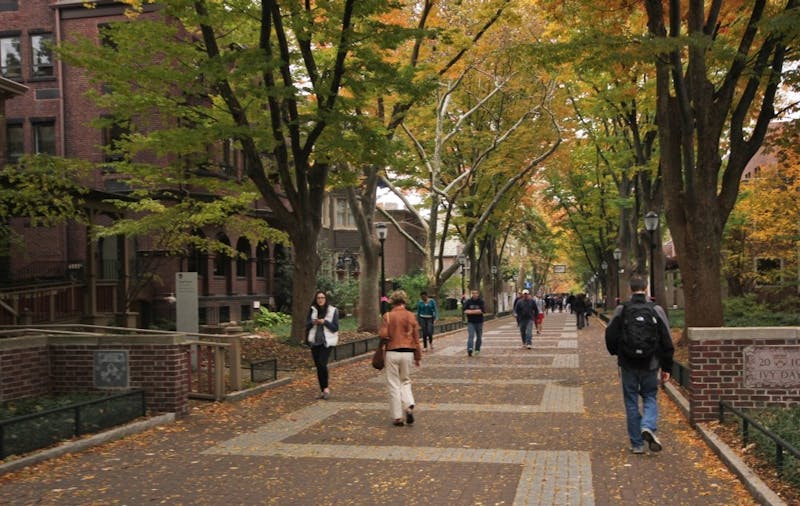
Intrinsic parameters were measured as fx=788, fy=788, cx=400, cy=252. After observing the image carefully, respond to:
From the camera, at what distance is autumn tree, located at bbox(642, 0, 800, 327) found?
43.4ft

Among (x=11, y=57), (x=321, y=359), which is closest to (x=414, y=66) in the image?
(x=321, y=359)

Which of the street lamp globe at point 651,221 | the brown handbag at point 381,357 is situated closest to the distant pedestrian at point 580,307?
the street lamp globe at point 651,221

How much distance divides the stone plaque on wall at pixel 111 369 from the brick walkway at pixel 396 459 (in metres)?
1.00

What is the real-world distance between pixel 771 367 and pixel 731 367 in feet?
1.37

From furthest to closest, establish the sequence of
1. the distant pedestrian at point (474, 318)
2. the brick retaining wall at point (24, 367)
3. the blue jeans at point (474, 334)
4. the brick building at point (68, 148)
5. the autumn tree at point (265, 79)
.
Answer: the brick building at point (68, 148) → the blue jeans at point (474, 334) → the distant pedestrian at point (474, 318) → the autumn tree at point (265, 79) → the brick retaining wall at point (24, 367)

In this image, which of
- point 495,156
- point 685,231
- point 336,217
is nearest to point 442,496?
point 685,231

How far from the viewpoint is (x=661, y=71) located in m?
14.0

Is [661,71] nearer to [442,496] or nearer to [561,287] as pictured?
[442,496]

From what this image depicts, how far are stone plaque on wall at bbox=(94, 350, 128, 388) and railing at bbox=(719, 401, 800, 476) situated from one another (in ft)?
23.6

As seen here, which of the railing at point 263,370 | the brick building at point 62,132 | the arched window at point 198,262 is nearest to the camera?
the railing at point 263,370

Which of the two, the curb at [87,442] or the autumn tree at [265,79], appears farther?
the autumn tree at [265,79]

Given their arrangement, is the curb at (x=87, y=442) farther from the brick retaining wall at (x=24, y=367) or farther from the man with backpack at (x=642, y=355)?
the man with backpack at (x=642, y=355)

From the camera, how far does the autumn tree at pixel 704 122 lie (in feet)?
43.4

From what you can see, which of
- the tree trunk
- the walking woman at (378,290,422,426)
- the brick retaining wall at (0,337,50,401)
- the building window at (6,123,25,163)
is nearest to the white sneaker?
the walking woman at (378,290,422,426)
